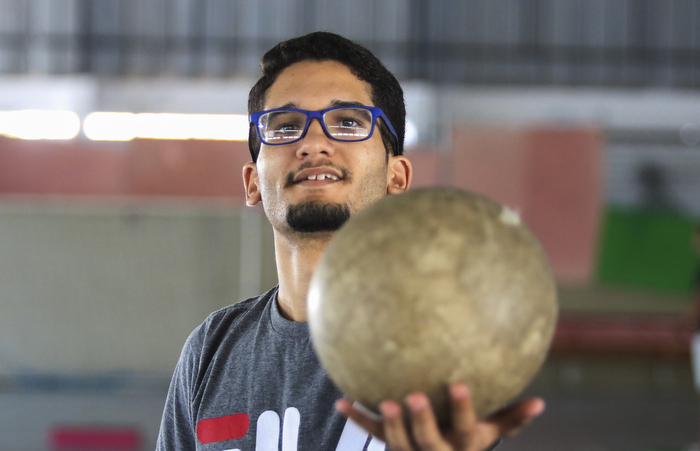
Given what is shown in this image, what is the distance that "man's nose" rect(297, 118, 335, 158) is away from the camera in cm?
104

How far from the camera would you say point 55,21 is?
752 cm

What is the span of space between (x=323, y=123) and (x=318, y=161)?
6 centimetres

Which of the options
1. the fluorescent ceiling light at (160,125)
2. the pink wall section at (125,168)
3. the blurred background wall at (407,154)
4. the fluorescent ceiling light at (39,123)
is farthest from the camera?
the fluorescent ceiling light at (39,123)

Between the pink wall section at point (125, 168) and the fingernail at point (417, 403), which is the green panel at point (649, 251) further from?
the fingernail at point (417, 403)

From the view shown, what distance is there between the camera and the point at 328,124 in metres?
1.08

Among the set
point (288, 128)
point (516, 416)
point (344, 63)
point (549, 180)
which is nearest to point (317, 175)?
point (288, 128)

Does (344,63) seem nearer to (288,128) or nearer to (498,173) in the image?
(288,128)

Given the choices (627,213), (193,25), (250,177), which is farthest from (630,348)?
(250,177)

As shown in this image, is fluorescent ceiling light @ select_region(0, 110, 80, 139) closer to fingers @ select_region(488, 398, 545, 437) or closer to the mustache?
the mustache

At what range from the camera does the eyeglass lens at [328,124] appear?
1084 mm

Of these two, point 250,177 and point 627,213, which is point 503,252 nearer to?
point 250,177

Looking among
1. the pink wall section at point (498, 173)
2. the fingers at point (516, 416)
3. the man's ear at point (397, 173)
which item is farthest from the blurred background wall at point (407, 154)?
the fingers at point (516, 416)

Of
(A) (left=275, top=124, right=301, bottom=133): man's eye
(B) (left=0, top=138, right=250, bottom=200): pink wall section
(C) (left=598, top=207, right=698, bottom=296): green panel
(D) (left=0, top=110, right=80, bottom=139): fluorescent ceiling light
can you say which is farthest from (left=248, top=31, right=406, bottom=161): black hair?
(D) (left=0, top=110, right=80, bottom=139): fluorescent ceiling light

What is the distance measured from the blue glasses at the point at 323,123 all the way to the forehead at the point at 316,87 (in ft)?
0.06
